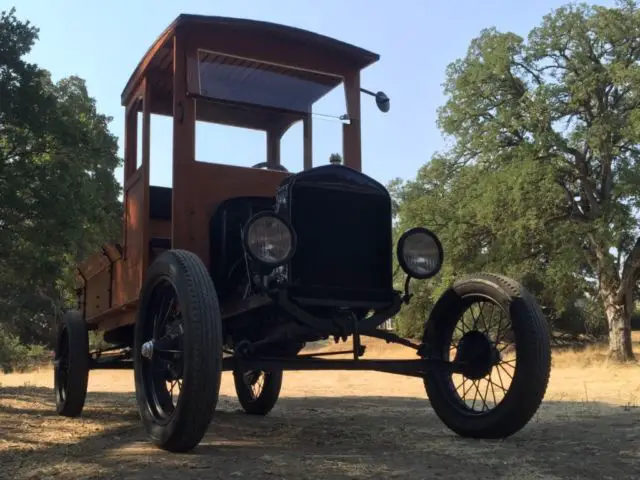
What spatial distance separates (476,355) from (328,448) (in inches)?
53.0

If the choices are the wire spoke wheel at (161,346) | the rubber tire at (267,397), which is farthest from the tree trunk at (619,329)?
the wire spoke wheel at (161,346)

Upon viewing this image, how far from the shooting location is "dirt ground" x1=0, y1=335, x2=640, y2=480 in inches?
143

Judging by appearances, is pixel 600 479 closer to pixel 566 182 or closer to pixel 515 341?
pixel 515 341

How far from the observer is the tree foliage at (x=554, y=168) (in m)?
20.4

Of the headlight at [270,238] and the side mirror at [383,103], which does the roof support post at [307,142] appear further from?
the headlight at [270,238]

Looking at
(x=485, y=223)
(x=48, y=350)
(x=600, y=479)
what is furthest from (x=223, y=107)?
(x=48, y=350)

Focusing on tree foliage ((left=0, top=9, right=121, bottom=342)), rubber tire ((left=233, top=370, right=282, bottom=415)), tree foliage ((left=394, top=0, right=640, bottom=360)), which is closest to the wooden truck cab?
rubber tire ((left=233, top=370, right=282, bottom=415))

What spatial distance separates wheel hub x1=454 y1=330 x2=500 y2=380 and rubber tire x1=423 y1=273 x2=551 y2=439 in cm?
22

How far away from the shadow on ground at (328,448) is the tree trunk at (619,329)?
1486 centimetres

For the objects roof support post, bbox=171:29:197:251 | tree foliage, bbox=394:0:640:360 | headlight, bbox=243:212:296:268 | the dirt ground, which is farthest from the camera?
tree foliage, bbox=394:0:640:360

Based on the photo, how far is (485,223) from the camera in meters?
21.2

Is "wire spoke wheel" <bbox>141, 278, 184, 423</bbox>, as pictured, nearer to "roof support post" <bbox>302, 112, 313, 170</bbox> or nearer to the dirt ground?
the dirt ground

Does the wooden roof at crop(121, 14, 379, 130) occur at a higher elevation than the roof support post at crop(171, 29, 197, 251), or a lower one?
higher

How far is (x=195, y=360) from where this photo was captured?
12.4 feet
